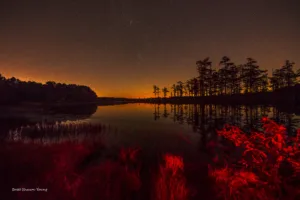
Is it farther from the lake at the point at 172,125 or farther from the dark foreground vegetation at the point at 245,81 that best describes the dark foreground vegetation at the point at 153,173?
the dark foreground vegetation at the point at 245,81

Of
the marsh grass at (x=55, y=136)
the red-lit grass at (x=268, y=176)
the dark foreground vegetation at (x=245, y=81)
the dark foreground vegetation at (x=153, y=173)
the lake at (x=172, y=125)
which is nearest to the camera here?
the red-lit grass at (x=268, y=176)

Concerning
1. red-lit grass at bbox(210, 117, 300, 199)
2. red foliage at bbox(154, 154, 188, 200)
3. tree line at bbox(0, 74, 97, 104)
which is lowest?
red foliage at bbox(154, 154, 188, 200)

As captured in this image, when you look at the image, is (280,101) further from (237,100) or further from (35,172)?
(35,172)

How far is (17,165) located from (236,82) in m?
74.1

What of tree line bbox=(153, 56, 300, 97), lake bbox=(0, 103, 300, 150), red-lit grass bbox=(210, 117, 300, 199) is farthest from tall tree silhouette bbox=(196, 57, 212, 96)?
red-lit grass bbox=(210, 117, 300, 199)

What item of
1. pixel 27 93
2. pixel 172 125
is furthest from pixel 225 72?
pixel 27 93

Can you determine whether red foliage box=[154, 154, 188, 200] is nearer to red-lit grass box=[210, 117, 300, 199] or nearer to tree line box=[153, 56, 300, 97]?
red-lit grass box=[210, 117, 300, 199]

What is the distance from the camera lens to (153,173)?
28.4ft

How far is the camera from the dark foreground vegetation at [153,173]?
540 cm

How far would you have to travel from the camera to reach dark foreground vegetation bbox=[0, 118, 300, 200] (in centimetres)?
540

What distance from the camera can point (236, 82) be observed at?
217 feet

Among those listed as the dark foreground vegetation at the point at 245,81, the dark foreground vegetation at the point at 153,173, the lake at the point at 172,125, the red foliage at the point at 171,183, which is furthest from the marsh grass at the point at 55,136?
the dark foreground vegetation at the point at 245,81

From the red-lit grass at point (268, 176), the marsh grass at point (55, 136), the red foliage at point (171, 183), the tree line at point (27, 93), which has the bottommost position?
the red foliage at point (171, 183)

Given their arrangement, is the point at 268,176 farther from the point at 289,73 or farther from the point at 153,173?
the point at 289,73
